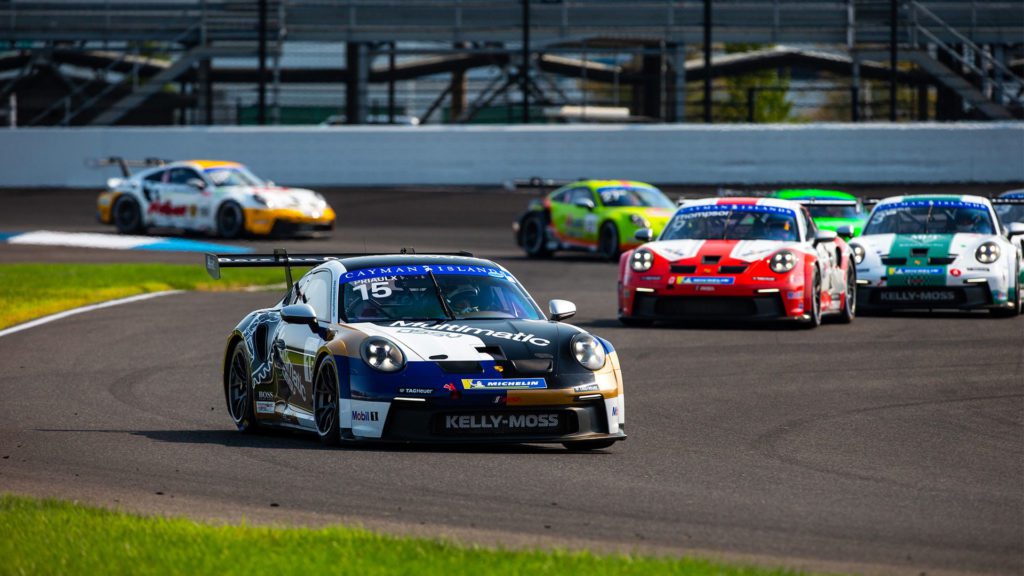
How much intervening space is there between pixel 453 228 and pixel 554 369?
21825 millimetres

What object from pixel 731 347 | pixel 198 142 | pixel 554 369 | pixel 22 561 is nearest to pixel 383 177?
pixel 198 142

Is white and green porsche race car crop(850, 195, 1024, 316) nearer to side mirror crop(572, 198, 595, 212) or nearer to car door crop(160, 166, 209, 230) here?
side mirror crop(572, 198, 595, 212)

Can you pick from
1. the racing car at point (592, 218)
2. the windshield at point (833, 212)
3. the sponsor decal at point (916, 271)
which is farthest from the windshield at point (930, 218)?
the racing car at point (592, 218)

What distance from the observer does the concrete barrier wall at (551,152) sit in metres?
33.2

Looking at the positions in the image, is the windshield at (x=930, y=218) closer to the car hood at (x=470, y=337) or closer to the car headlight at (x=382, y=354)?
the car hood at (x=470, y=337)

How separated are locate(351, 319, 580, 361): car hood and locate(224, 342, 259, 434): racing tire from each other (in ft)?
3.59

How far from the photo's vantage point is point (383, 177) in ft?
115

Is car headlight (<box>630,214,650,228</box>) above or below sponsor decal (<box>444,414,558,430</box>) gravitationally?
above

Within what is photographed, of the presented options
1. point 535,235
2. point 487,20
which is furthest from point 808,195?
point 487,20

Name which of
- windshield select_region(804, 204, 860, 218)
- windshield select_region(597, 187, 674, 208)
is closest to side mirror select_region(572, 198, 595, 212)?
windshield select_region(597, 187, 674, 208)

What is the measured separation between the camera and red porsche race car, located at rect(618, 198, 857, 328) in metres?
17.1

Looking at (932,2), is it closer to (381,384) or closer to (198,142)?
(198,142)

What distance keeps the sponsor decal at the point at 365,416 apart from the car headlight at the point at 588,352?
44.0 inches

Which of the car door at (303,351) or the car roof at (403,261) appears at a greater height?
the car roof at (403,261)
